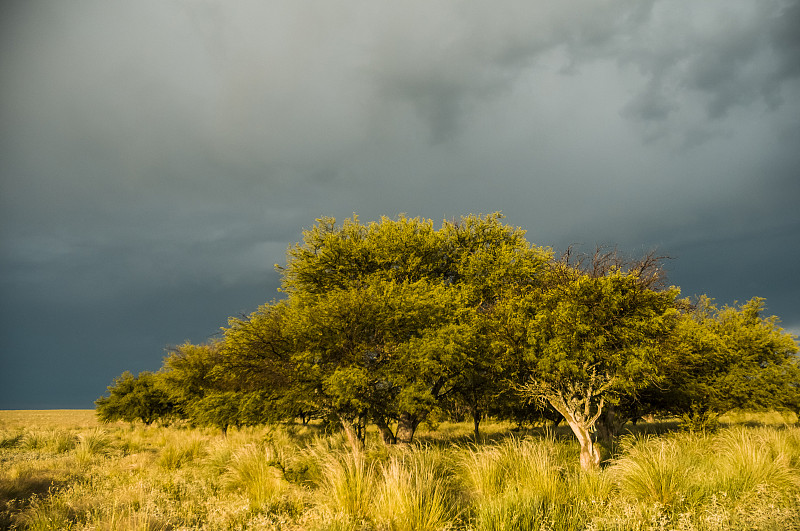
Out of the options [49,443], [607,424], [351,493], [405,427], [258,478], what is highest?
[351,493]

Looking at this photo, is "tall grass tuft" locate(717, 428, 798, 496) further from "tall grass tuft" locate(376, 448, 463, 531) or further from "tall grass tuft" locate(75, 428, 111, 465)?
"tall grass tuft" locate(75, 428, 111, 465)

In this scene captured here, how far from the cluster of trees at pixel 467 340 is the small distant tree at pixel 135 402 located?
28.0 metres

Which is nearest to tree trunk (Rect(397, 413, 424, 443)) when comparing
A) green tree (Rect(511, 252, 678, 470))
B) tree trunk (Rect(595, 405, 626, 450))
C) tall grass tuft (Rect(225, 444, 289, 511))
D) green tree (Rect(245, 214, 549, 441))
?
green tree (Rect(245, 214, 549, 441))

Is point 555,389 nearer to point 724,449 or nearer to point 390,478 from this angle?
point 724,449

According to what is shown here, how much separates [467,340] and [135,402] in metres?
43.5

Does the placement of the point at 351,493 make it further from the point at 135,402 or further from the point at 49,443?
the point at 135,402

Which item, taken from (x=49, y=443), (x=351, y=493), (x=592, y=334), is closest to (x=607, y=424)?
(x=592, y=334)

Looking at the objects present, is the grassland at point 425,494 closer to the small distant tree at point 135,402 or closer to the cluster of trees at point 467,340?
the cluster of trees at point 467,340

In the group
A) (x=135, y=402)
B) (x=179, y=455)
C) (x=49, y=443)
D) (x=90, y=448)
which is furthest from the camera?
(x=135, y=402)

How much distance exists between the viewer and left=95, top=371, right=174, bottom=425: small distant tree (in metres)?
43.4

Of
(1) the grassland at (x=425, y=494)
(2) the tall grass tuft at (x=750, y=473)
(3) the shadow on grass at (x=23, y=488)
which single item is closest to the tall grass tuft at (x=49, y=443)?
(1) the grassland at (x=425, y=494)

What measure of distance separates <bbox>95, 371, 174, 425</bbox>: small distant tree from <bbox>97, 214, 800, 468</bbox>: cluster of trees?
92.0ft

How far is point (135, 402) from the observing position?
143 ft

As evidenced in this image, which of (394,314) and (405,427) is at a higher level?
(394,314)
